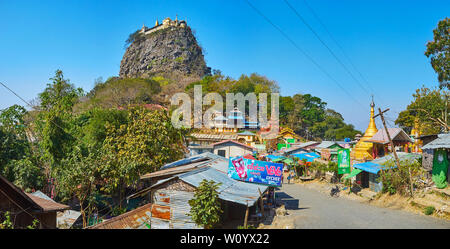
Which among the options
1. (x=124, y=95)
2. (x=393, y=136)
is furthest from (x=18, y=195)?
(x=124, y=95)

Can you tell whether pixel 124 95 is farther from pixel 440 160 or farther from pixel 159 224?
pixel 440 160

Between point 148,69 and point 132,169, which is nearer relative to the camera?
point 132,169

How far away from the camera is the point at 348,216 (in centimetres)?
1380

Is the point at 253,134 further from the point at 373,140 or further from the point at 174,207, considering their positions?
the point at 174,207

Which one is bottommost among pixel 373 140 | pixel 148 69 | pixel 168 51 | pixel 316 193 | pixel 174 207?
pixel 316 193

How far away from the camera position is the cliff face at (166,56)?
9088 cm

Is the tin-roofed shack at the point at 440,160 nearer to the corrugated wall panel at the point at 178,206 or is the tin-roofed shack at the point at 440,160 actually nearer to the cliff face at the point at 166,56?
the corrugated wall panel at the point at 178,206

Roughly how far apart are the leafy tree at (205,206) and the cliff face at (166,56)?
77277 mm

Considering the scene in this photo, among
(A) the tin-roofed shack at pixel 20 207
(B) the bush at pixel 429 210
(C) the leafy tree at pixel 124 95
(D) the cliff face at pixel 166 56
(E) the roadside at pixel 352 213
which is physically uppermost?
(D) the cliff face at pixel 166 56

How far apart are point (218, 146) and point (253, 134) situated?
12.6 meters

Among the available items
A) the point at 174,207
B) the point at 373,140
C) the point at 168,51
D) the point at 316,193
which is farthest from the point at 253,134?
the point at 168,51

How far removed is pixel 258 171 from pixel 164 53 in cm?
8738

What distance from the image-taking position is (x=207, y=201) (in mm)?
10773

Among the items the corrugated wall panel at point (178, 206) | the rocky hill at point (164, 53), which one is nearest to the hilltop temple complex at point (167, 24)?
the rocky hill at point (164, 53)
